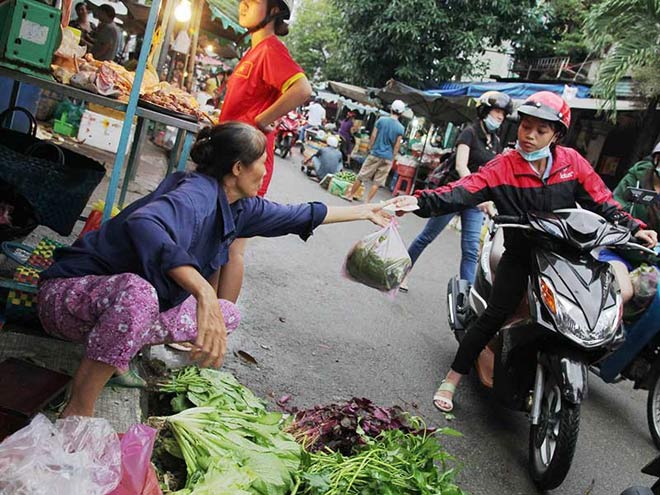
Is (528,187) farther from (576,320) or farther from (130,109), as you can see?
(130,109)

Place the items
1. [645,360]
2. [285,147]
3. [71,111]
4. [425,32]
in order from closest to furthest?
1. [645,360]
2. [71,111]
3. [285,147]
4. [425,32]

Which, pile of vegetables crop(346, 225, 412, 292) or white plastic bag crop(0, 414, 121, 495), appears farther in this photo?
pile of vegetables crop(346, 225, 412, 292)

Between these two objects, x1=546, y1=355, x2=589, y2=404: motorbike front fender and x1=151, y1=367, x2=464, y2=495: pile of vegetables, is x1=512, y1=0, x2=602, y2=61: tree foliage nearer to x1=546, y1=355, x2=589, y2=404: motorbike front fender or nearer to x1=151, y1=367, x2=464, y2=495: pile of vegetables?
x1=546, y1=355, x2=589, y2=404: motorbike front fender

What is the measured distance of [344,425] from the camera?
2.83 m

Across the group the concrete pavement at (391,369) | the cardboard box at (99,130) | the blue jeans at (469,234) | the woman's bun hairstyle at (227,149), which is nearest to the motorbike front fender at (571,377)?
the concrete pavement at (391,369)

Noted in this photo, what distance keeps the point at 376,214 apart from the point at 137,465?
6.20 feet

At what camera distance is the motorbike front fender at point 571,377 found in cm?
304

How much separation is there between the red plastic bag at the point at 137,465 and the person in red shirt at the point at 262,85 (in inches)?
67.8

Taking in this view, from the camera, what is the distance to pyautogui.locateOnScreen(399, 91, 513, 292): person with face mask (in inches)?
220

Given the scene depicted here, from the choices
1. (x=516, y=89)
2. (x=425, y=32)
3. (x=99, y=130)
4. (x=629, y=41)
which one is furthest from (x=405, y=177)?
(x=99, y=130)

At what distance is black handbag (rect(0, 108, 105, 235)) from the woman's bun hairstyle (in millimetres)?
1305

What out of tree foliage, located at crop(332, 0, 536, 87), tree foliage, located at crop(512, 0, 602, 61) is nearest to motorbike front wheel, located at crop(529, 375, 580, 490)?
tree foliage, located at crop(512, 0, 602, 61)

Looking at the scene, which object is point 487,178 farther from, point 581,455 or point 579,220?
point 581,455

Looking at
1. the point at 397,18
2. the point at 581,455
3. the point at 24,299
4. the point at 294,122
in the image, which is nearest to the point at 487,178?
the point at 581,455
